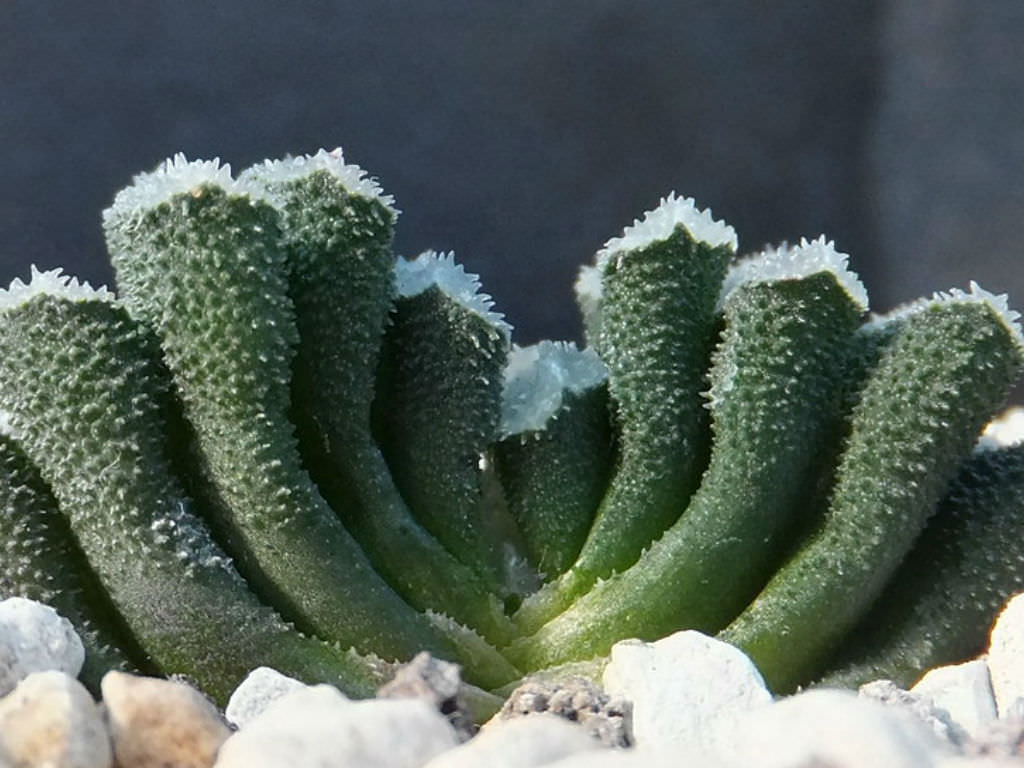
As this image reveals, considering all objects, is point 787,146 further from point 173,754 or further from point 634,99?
point 173,754

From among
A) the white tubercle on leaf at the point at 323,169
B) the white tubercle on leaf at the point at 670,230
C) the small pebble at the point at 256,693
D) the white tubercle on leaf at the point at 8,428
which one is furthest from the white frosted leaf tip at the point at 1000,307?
the white tubercle on leaf at the point at 8,428

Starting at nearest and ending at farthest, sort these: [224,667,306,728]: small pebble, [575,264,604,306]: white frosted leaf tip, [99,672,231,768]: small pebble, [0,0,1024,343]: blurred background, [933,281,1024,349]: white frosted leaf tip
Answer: [99,672,231,768]: small pebble → [224,667,306,728]: small pebble → [933,281,1024,349]: white frosted leaf tip → [575,264,604,306]: white frosted leaf tip → [0,0,1024,343]: blurred background

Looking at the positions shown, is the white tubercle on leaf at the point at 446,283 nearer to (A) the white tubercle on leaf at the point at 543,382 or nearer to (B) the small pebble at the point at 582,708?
(A) the white tubercle on leaf at the point at 543,382

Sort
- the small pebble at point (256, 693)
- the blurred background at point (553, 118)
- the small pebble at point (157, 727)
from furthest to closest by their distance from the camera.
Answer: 1. the blurred background at point (553, 118)
2. the small pebble at point (256, 693)
3. the small pebble at point (157, 727)

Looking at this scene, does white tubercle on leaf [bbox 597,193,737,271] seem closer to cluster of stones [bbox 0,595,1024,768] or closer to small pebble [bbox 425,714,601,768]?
cluster of stones [bbox 0,595,1024,768]

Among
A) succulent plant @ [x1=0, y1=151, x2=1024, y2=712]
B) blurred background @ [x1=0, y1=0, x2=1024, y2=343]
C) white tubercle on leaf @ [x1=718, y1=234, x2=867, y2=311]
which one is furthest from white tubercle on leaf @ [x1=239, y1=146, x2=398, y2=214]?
blurred background @ [x1=0, y1=0, x2=1024, y2=343]

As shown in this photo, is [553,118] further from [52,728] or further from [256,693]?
[52,728]

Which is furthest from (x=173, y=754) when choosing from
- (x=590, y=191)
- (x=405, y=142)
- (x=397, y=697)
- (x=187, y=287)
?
(x=590, y=191)
